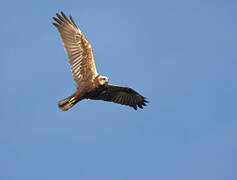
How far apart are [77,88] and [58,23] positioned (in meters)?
2.50

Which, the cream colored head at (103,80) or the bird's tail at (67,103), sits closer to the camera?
the cream colored head at (103,80)

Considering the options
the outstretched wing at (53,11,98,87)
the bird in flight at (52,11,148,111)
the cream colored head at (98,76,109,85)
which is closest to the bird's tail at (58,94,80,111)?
the bird in flight at (52,11,148,111)

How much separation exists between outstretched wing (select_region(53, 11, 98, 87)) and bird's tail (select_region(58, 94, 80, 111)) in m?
0.56

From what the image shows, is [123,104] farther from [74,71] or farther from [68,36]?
[68,36]

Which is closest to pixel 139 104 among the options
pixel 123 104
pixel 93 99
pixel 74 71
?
pixel 123 104

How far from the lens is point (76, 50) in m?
12.4

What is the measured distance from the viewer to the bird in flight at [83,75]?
1176 cm

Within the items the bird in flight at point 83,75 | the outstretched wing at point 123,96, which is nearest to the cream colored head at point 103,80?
the bird in flight at point 83,75

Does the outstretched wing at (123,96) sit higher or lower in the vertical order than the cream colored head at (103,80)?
higher

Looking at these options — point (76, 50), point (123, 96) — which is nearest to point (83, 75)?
point (76, 50)

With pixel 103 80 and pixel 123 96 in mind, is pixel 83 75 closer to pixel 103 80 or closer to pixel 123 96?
pixel 103 80

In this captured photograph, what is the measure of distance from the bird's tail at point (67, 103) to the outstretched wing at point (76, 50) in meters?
0.56

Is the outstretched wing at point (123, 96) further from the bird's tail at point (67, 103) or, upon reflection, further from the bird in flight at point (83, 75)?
the bird's tail at point (67, 103)

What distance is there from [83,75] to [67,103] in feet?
3.60
